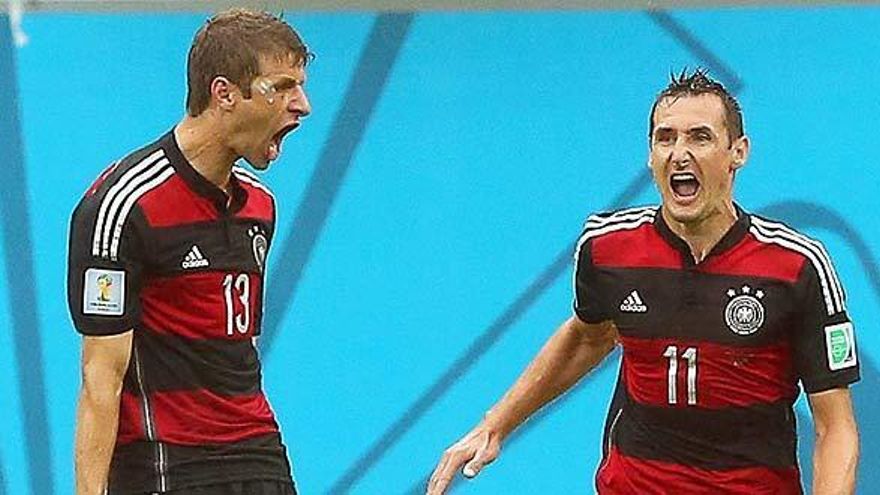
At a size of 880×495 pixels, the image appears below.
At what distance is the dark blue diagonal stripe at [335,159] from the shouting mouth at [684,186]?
4.38 ft

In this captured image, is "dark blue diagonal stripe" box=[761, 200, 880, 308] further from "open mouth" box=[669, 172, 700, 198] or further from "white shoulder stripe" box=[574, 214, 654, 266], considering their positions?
"open mouth" box=[669, 172, 700, 198]

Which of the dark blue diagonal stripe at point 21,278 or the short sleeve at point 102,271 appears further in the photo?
the dark blue diagonal stripe at point 21,278

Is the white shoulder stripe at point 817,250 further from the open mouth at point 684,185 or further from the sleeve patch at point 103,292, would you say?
the sleeve patch at point 103,292

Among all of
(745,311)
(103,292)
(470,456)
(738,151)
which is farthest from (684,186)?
(103,292)

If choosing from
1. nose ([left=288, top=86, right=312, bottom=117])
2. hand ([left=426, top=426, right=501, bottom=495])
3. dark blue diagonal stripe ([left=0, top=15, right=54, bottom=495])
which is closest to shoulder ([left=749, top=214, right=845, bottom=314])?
hand ([left=426, top=426, right=501, bottom=495])

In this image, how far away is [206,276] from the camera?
2.96 metres

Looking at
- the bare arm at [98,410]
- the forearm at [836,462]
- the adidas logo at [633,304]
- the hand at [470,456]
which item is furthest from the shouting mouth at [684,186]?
the bare arm at [98,410]

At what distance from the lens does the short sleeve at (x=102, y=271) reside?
9.41 feet

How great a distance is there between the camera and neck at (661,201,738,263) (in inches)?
123

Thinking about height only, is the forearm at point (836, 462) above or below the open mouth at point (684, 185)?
below

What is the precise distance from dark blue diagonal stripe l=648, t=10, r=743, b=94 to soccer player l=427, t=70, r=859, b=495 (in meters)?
0.93

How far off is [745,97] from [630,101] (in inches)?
10.1

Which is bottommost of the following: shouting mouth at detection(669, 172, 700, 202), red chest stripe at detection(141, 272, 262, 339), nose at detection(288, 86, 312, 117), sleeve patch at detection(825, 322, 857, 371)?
sleeve patch at detection(825, 322, 857, 371)

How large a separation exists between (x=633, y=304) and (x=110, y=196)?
2.98ft
